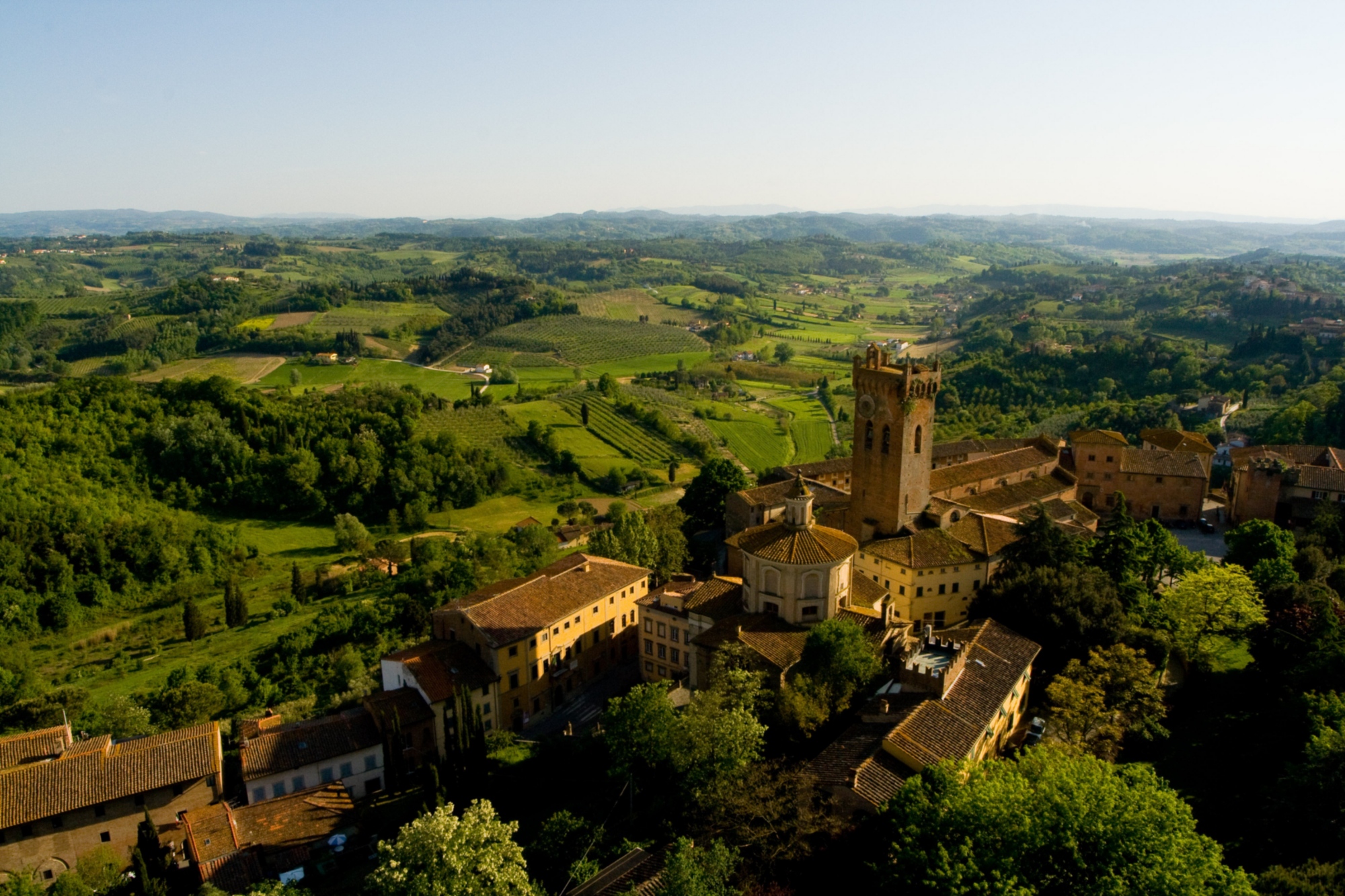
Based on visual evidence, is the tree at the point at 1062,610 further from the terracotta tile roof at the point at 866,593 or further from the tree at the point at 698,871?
the tree at the point at 698,871

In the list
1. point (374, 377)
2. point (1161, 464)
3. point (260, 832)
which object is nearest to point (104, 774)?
point (260, 832)

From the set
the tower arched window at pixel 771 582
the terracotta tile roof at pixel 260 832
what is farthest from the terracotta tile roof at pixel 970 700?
the terracotta tile roof at pixel 260 832

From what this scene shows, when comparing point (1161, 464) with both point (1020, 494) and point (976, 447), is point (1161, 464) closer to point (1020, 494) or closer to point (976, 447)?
point (976, 447)

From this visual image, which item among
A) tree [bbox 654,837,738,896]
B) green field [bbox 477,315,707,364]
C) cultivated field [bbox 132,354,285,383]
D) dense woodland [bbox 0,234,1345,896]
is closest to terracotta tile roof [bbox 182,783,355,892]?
dense woodland [bbox 0,234,1345,896]

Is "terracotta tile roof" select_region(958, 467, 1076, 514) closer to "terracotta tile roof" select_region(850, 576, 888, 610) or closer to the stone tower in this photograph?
the stone tower

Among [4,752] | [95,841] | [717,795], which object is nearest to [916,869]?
[717,795]

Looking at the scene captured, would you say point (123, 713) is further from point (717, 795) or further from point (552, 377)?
point (552, 377)
